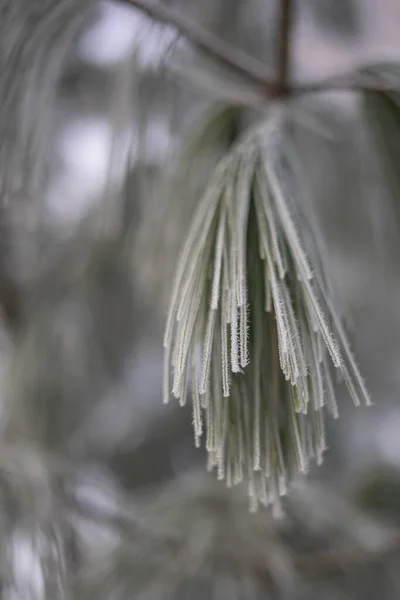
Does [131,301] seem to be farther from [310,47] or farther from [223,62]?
[310,47]

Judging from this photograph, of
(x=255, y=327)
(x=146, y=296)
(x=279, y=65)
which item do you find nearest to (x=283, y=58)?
(x=279, y=65)

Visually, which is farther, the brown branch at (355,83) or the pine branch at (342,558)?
the pine branch at (342,558)

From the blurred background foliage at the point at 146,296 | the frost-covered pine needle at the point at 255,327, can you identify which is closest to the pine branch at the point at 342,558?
the blurred background foliage at the point at 146,296

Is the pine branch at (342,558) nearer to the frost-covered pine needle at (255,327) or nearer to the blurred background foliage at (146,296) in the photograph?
the blurred background foliage at (146,296)

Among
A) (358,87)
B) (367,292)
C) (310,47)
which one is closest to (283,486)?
(358,87)

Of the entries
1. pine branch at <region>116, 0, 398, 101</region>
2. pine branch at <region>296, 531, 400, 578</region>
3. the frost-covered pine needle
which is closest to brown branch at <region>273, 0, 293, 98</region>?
pine branch at <region>116, 0, 398, 101</region>
